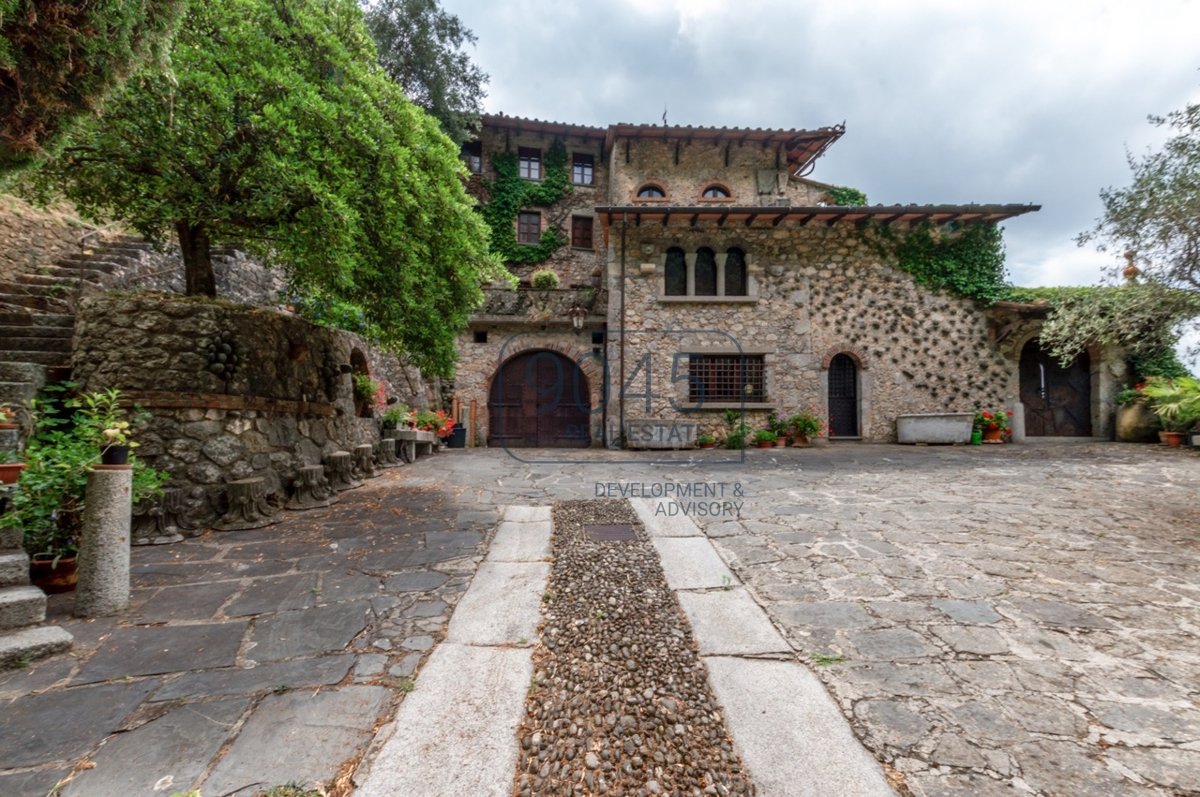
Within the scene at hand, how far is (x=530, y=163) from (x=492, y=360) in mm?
7873

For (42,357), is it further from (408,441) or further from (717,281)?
(717,281)

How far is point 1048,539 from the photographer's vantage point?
3.63 meters

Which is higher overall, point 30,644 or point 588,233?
point 588,233

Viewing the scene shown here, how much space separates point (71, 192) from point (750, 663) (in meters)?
6.74

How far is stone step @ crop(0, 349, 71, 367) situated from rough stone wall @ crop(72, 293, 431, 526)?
732mm

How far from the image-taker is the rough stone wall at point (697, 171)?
13.7m

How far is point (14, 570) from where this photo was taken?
7.84ft

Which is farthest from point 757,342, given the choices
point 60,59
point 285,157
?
point 60,59

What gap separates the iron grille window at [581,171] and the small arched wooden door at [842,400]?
32.2ft

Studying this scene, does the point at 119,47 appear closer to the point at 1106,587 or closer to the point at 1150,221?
the point at 1106,587

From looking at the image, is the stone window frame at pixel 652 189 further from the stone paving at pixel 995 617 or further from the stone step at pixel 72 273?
the stone step at pixel 72 273

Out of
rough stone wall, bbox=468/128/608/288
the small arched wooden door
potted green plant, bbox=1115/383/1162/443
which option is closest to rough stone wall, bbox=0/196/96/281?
rough stone wall, bbox=468/128/608/288

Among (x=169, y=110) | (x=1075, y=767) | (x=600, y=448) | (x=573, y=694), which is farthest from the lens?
(x=600, y=448)

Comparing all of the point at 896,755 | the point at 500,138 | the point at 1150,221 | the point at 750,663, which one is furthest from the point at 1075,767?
the point at 500,138
